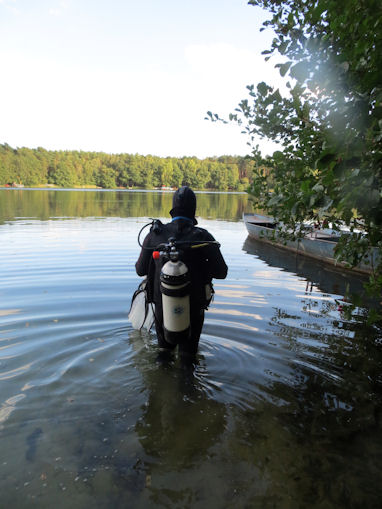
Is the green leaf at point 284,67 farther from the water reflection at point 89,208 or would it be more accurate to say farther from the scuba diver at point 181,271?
the water reflection at point 89,208

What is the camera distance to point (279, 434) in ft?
12.5

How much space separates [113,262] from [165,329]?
31.1ft

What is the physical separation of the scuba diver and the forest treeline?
156515 millimetres

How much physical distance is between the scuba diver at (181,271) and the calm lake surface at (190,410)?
3.10ft

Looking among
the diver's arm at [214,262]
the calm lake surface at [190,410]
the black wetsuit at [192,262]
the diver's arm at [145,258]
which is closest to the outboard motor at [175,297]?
the black wetsuit at [192,262]

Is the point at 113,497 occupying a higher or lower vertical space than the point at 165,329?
lower

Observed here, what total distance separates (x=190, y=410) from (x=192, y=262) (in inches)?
74.0

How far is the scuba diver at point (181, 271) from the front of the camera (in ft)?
12.9

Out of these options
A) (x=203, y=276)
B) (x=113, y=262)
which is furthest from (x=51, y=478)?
(x=113, y=262)

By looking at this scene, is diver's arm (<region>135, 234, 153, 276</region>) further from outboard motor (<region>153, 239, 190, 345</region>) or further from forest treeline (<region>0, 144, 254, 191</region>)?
forest treeline (<region>0, 144, 254, 191</region>)

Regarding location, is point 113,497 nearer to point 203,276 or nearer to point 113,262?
point 203,276

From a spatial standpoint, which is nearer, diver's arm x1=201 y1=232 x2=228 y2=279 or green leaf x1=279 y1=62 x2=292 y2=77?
green leaf x1=279 y1=62 x2=292 y2=77

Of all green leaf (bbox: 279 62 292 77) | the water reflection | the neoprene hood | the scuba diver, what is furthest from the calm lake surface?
the water reflection

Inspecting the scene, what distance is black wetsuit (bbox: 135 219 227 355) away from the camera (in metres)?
4.20
